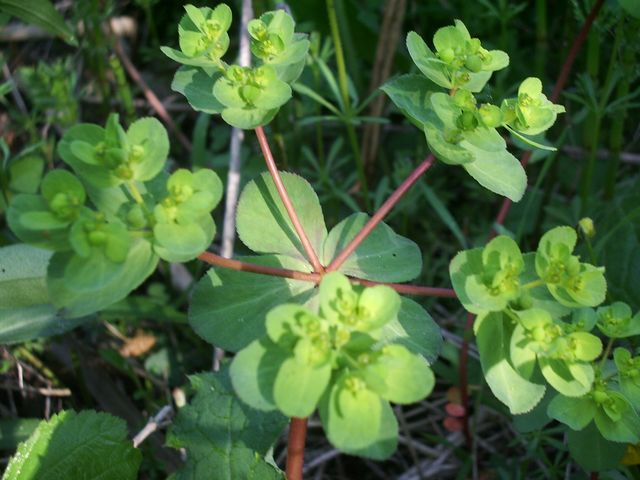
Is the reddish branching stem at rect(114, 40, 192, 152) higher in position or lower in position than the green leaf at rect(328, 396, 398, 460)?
lower

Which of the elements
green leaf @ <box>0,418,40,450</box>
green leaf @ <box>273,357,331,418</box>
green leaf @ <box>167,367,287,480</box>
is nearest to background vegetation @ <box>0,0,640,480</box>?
green leaf @ <box>0,418,40,450</box>

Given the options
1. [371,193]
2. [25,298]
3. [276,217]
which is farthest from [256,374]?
[371,193]

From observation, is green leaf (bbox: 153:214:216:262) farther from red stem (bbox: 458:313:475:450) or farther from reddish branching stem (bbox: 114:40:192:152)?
reddish branching stem (bbox: 114:40:192:152)

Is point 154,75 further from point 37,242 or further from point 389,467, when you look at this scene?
point 37,242

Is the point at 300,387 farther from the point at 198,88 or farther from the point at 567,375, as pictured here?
the point at 198,88

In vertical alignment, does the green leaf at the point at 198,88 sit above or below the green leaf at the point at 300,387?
above

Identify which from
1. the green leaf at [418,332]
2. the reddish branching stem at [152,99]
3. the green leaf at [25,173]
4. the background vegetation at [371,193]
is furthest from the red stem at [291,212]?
the reddish branching stem at [152,99]

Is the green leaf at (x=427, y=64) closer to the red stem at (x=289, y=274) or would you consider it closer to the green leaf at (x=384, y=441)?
the red stem at (x=289, y=274)
